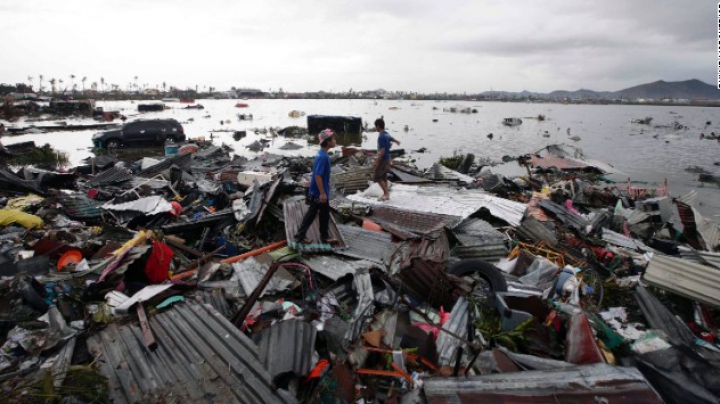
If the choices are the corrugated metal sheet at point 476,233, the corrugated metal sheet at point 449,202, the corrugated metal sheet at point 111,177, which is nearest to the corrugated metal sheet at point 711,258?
the corrugated metal sheet at point 449,202

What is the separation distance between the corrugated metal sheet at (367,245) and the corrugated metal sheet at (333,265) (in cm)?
19

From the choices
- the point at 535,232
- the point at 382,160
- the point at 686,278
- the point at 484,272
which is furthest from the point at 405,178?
the point at 686,278

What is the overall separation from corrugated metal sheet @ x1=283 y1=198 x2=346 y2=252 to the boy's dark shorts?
2.10 meters

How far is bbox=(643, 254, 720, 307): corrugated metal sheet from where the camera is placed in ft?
14.7

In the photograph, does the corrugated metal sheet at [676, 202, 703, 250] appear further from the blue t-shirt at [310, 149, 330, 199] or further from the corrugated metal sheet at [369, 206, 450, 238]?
the blue t-shirt at [310, 149, 330, 199]

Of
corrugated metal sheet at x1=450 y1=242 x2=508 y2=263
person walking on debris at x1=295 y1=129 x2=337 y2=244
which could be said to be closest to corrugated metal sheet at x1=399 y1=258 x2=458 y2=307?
corrugated metal sheet at x1=450 y1=242 x2=508 y2=263

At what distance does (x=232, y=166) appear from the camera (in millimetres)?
14234

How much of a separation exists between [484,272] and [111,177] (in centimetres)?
1124

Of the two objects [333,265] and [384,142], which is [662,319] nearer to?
[333,265]

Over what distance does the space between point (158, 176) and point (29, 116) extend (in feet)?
143

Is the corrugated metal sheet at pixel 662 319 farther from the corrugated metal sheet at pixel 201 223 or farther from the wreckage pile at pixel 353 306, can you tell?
the corrugated metal sheet at pixel 201 223

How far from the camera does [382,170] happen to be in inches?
341

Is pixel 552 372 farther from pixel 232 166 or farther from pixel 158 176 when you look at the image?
pixel 232 166

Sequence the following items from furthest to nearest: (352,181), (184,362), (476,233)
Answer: (352,181)
(476,233)
(184,362)
